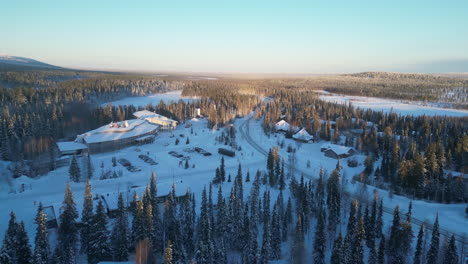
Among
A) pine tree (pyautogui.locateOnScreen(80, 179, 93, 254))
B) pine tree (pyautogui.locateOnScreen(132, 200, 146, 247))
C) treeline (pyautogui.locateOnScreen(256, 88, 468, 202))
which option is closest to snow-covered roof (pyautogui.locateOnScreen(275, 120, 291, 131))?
treeline (pyautogui.locateOnScreen(256, 88, 468, 202))

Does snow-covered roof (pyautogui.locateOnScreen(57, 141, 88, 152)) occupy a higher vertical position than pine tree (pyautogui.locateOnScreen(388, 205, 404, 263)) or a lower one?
higher

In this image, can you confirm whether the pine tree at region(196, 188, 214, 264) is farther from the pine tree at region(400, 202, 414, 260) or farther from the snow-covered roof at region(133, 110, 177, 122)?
the snow-covered roof at region(133, 110, 177, 122)

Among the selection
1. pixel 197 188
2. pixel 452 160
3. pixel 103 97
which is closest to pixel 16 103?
pixel 103 97

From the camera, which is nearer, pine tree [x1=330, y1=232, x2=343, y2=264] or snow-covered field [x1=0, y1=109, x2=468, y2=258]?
pine tree [x1=330, y1=232, x2=343, y2=264]

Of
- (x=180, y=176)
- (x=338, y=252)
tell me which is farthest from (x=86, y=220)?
(x=338, y=252)

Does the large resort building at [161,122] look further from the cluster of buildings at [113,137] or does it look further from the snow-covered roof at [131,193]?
the snow-covered roof at [131,193]

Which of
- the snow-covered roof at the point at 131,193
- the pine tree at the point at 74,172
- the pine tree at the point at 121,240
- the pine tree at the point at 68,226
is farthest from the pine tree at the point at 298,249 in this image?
the pine tree at the point at 74,172

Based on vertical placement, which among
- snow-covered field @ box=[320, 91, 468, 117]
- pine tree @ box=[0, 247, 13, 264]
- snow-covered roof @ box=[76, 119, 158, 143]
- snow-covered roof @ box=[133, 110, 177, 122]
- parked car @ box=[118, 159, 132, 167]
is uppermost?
snow-covered field @ box=[320, 91, 468, 117]
